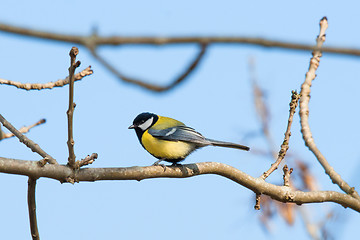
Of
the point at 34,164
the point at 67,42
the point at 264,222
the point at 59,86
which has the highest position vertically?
the point at 59,86

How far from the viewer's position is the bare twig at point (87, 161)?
3214 millimetres

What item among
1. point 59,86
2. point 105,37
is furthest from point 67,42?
point 59,86

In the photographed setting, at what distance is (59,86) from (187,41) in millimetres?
2765

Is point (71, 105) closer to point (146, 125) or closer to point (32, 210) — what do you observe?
point (32, 210)

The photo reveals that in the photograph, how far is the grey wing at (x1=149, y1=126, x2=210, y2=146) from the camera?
18.1 feet

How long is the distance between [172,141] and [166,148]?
148 mm

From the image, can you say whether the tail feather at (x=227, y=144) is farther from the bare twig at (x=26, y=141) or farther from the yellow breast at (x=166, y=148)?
the bare twig at (x=26, y=141)

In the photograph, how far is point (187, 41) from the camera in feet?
3.60

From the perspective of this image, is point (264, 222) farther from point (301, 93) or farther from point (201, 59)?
point (201, 59)

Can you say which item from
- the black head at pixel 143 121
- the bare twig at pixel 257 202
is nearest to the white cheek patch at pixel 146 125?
the black head at pixel 143 121

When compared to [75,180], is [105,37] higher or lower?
higher

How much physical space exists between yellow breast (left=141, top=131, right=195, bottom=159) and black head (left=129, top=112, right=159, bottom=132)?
0.42 metres

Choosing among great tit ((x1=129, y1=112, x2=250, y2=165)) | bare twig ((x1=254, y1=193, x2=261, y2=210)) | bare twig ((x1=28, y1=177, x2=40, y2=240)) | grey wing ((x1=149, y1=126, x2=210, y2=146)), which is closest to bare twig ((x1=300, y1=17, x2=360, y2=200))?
bare twig ((x1=254, y1=193, x2=261, y2=210))

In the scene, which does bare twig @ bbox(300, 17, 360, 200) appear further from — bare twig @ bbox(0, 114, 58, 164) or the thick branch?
bare twig @ bbox(0, 114, 58, 164)
